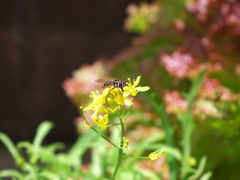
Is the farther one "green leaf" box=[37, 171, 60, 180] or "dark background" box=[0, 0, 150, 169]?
"dark background" box=[0, 0, 150, 169]

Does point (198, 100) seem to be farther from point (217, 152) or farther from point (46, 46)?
point (46, 46)

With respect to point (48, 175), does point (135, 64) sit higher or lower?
higher

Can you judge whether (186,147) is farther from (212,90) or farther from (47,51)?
(47,51)

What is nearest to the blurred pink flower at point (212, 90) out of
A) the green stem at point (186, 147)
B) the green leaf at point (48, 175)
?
the green stem at point (186, 147)

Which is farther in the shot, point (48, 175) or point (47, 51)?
point (47, 51)

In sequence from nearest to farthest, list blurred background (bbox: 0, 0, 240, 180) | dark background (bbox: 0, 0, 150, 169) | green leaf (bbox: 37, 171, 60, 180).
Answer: green leaf (bbox: 37, 171, 60, 180) → blurred background (bbox: 0, 0, 240, 180) → dark background (bbox: 0, 0, 150, 169)

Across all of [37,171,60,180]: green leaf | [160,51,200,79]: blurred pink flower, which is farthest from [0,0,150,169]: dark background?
[37,171,60,180]: green leaf

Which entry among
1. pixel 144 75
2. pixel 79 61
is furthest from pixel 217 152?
pixel 79 61

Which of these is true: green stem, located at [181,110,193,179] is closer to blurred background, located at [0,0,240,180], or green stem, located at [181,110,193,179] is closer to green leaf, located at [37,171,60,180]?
blurred background, located at [0,0,240,180]

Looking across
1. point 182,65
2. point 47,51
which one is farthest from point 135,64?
point 47,51
